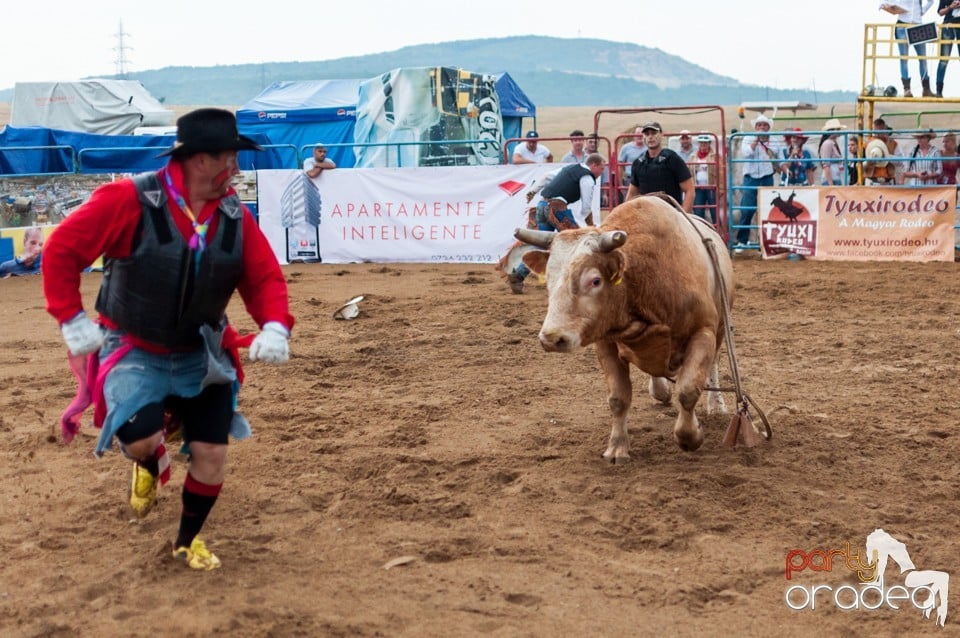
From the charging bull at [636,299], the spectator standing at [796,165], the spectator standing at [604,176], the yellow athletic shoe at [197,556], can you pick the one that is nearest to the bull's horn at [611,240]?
the charging bull at [636,299]

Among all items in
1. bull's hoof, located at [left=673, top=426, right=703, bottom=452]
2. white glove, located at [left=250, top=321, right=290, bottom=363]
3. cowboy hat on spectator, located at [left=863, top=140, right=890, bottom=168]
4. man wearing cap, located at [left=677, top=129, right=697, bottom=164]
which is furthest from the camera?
man wearing cap, located at [left=677, top=129, right=697, bottom=164]

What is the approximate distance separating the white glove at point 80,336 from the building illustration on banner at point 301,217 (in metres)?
12.2

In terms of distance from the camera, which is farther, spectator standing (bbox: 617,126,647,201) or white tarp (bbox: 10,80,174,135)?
white tarp (bbox: 10,80,174,135)

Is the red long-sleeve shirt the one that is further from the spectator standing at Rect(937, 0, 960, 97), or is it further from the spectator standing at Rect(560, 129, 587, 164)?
the spectator standing at Rect(937, 0, 960, 97)

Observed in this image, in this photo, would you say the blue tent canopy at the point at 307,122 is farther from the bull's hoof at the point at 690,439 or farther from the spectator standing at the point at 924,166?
the bull's hoof at the point at 690,439

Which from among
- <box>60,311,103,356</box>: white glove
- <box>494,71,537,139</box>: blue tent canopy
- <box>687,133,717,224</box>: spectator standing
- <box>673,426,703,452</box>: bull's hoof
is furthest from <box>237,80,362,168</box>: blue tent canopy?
<box>60,311,103,356</box>: white glove

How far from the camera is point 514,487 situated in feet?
18.0

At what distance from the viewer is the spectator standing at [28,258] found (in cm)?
1542

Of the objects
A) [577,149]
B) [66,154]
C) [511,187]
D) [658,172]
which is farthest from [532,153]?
[66,154]

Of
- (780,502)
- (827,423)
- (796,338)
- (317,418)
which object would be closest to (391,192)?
(796,338)

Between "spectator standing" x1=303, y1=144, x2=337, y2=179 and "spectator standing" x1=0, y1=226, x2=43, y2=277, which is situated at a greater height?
"spectator standing" x1=303, y1=144, x2=337, y2=179

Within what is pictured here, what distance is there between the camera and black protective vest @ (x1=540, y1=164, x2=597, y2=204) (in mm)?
11758

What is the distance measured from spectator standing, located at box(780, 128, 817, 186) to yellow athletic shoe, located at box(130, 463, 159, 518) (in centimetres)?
1311

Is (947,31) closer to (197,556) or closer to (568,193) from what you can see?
(568,193)
